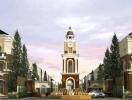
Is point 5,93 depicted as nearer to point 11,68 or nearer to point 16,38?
point 11,68

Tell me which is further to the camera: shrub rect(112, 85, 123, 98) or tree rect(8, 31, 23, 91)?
tree rect(8, 31, 23, 91)

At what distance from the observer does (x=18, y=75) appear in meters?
93.4

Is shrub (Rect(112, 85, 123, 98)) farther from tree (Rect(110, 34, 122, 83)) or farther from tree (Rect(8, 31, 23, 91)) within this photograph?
tree (Rect(8, 31, 23, 91))

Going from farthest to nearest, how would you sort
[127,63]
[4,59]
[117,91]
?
1. [127,63]
2. [4,59]
3. [117,91]

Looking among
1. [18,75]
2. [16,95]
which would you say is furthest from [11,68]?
[16,95]

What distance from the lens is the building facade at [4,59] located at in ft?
311

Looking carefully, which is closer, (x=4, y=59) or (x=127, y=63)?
(x=4, y=59)

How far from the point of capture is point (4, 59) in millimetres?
95938

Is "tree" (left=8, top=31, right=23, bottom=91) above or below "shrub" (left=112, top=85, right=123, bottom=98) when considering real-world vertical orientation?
above

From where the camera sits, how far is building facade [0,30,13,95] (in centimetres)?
9469

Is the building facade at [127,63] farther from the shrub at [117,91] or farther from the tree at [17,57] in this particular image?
the tree at [17,57]

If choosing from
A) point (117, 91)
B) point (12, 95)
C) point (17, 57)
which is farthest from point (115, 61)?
point (12, 95)

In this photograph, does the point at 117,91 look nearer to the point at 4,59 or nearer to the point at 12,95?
the point at 12,95

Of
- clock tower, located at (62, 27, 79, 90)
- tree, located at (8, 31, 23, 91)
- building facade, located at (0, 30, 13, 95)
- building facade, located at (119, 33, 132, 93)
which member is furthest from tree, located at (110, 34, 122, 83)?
clock tower, located at (62, 27, 79, 90)
